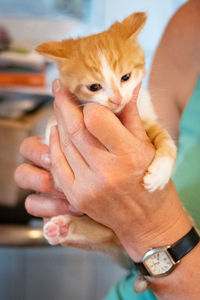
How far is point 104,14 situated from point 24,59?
0.61 metres

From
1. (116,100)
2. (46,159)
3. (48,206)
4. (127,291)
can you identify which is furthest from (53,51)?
(127,291)

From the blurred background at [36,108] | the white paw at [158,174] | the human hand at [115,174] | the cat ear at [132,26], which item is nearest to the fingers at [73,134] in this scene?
the human hand at [115,174]

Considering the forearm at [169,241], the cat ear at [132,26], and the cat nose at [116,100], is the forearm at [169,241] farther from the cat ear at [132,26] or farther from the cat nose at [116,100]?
the cat ear at [132,26]

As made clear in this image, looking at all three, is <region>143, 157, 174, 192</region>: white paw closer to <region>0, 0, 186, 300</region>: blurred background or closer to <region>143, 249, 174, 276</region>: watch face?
<region>143, 249, 174, 276</region>: watch face

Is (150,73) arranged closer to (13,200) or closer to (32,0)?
(13,200)

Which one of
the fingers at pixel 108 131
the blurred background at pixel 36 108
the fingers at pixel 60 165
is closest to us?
the fingers at pixel 108 131

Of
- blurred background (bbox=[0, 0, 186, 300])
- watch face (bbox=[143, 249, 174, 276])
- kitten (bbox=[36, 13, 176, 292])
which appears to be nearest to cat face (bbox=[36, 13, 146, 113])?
kitten (bbox=[36, 13, 176, 292])

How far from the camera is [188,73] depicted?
115cm

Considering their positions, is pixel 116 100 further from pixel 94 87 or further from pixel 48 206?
pixel 48 206

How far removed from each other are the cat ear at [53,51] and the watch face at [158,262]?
53 cm

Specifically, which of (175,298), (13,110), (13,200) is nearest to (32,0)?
(13,110)

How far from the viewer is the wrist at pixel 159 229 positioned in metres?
0.78

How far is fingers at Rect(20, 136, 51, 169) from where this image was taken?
38.1 inches

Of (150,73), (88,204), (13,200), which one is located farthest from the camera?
(13,200)
